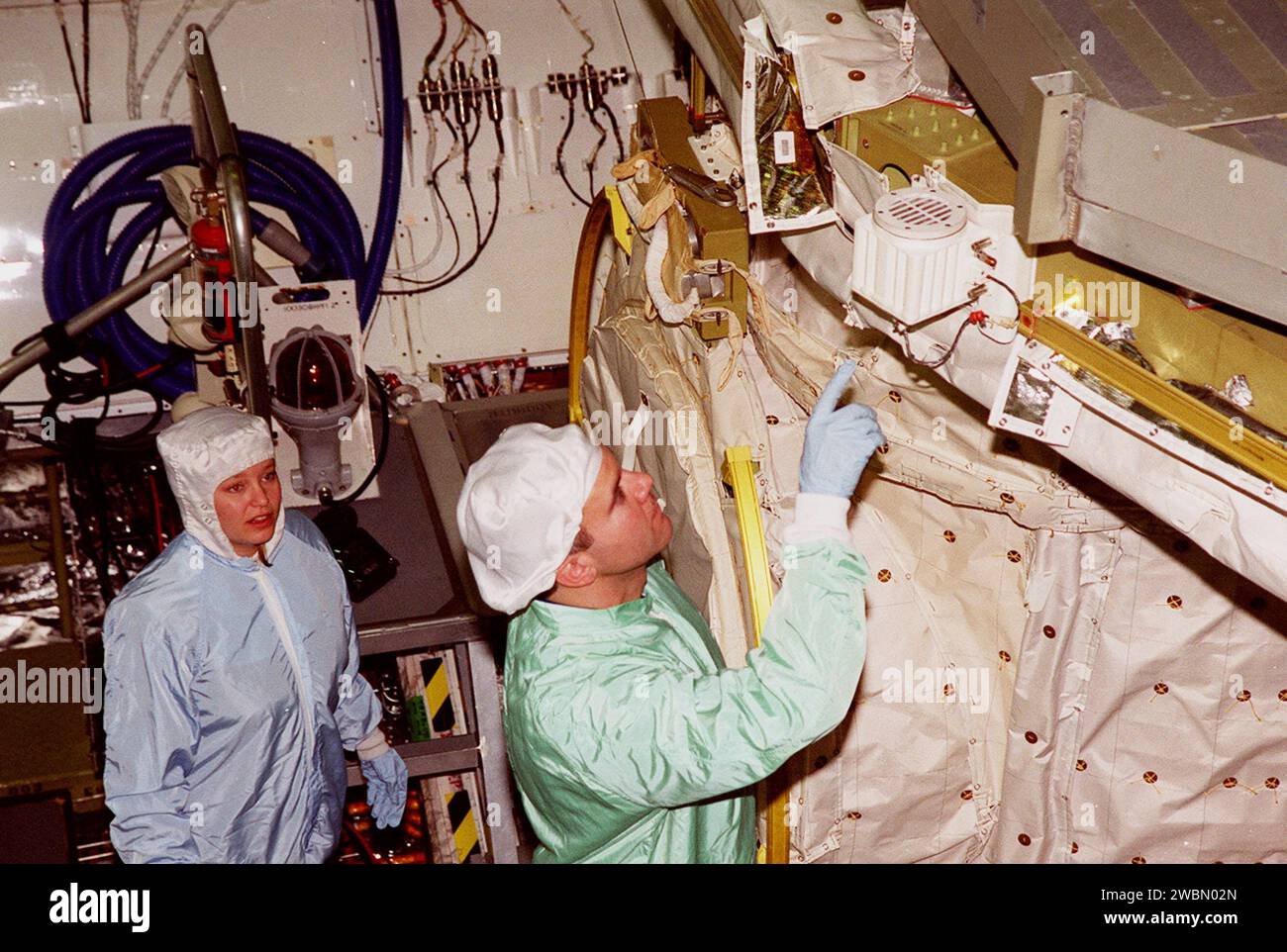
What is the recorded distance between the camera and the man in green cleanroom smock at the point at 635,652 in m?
2.04

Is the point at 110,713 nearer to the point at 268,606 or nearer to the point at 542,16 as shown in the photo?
the point at 268,606

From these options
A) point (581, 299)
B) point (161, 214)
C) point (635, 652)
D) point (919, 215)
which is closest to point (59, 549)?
point (161, 214)

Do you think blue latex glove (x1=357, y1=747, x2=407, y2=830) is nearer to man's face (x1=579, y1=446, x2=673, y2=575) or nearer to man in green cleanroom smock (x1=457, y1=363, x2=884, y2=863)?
man in green cleanroom smock (x1=457, y1=363, x2=884, y2=863)

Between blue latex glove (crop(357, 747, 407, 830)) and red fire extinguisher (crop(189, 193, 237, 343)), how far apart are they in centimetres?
133

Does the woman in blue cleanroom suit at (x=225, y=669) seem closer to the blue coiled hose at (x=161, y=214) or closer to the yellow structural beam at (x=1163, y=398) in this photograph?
the blue coiled hose at (x=161, y=214)

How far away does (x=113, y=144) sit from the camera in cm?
448

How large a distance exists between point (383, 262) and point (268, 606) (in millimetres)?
2031

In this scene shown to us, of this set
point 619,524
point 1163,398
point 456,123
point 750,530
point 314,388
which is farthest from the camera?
point 456,123

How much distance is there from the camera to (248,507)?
2961 millimetres

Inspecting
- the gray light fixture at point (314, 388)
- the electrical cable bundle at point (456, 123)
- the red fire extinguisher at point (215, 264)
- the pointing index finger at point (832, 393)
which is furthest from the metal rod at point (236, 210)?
the pointing index finger at point (832, 393)

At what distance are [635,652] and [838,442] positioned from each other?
546 millimetres

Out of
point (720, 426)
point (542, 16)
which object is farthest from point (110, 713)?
point (542, 16)

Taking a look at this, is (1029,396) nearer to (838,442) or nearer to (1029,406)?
(1029,406)

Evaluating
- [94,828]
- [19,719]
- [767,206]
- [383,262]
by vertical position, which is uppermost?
[767,206]
